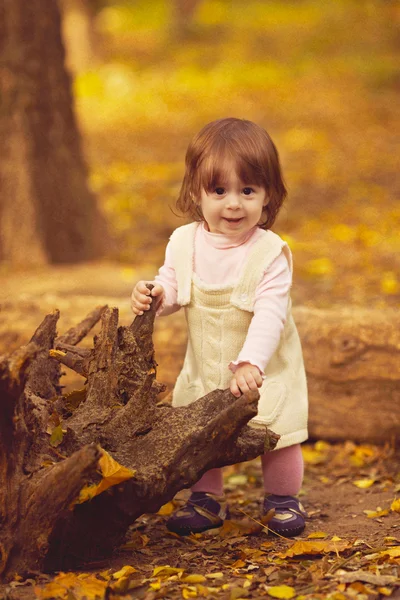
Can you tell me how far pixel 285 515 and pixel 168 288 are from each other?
0.93m

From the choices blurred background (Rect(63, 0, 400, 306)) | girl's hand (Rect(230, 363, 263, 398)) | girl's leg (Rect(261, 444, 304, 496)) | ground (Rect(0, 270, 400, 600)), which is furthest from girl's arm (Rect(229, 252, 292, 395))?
blurred background (Rect(63, 0, 400, 306))

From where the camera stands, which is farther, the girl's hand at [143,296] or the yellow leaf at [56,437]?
the girl's hand at [143,296]

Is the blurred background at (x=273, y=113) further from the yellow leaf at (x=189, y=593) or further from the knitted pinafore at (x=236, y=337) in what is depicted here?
the yellow leaf at (x=189, y=593)

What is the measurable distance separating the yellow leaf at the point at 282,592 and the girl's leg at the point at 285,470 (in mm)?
731

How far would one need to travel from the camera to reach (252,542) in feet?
10.1

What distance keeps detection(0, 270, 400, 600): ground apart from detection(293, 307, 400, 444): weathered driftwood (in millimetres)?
99

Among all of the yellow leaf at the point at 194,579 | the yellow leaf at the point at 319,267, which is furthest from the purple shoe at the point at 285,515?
the yellow leaf at the point at 319,267

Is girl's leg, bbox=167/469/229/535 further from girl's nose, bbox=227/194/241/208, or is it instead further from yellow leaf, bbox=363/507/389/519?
girl's nose, bbox=227/194/241/208

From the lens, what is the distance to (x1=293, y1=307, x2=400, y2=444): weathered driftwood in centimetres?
414

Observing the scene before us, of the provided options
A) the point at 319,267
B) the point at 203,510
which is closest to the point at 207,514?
the point at 203,510

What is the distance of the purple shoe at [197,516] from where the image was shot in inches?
127

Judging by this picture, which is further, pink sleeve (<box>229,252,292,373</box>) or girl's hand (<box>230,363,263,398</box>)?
pink sleeve (<box>229,252,292,373</box>)

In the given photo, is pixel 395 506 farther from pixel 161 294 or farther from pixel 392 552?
pixel 161 294

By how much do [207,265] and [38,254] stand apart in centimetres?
347
